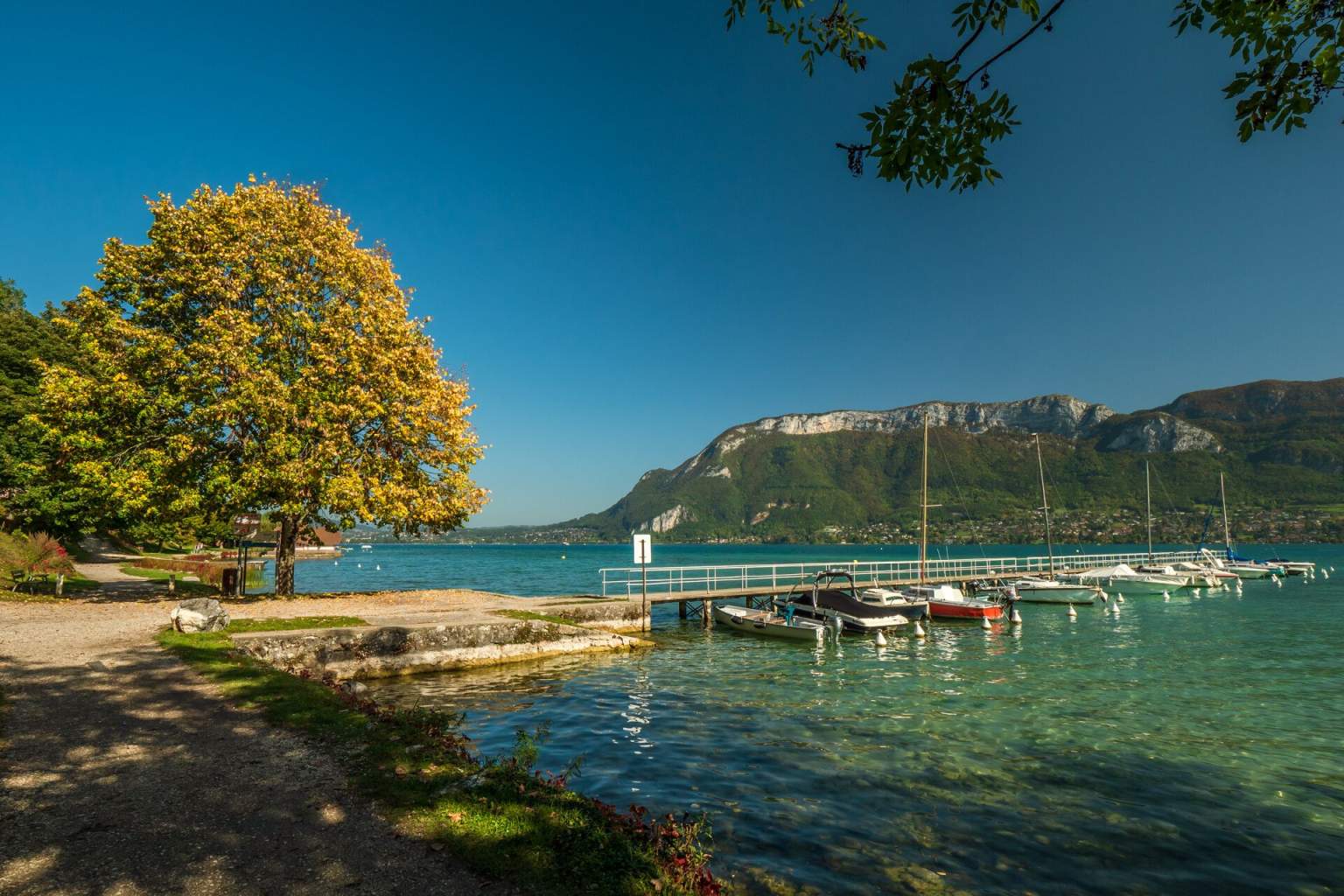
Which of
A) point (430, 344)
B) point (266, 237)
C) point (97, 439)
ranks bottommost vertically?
point (97, 439)

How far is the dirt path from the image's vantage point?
5.13m

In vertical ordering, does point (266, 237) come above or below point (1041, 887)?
above

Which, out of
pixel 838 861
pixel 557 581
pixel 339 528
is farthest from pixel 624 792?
pixel 557 581

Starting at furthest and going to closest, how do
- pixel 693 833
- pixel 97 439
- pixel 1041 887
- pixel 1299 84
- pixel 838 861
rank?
pixel 97 439 → pixel 838 861 → pixel 1041 887 → pixel 693 833 → pixel 1299 84

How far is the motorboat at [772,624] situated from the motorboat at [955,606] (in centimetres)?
879

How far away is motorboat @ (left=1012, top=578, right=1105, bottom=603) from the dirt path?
48.3 meters

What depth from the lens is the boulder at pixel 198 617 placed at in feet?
56.2

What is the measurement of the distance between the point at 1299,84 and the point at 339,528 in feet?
92.9

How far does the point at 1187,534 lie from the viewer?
154 metres

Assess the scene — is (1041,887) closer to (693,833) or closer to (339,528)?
(693,833)

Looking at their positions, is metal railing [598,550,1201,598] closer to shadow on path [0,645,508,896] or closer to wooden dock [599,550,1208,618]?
wooden dock [599,550,1208,618]

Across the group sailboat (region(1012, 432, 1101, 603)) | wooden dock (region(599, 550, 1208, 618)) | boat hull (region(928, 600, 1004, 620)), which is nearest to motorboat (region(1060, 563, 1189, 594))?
wooden dock (region(599, 550, 1208, 618))

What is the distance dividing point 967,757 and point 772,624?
1834cm

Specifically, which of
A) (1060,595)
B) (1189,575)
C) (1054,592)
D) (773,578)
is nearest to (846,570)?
(773,578)
